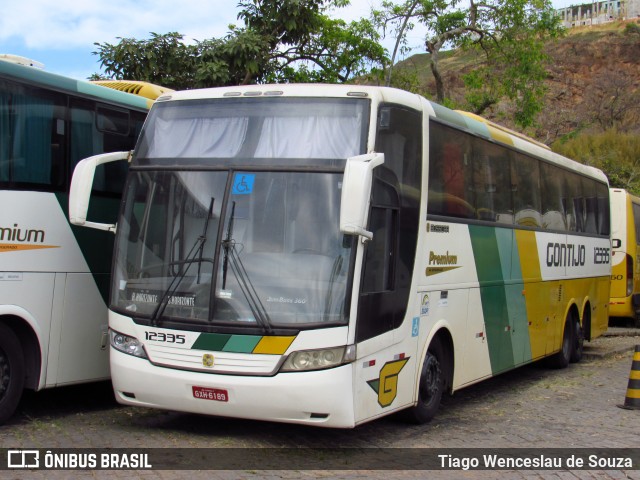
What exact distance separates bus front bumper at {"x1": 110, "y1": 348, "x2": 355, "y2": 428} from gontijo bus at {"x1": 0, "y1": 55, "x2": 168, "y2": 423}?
165cm

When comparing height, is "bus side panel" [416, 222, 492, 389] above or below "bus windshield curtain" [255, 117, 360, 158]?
below

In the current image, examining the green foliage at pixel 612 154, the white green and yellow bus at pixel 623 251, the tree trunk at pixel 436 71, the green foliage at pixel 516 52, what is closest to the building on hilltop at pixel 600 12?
the green foliage at pixel 612 154

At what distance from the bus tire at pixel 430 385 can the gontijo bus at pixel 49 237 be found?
3.29 m

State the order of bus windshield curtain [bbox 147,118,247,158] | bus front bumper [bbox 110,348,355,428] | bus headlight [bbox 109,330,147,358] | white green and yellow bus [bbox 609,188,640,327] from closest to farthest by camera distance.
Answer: bus front bumper [bbox 110,348,355,428]
bus headlight [bbox 109,330,147,358]
bus windshield curtain [bbox 147,118,247,158]
white green and yellow bus [bbox 609,188,640,327]

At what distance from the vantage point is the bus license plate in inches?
263

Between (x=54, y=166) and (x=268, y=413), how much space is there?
3.37 meters

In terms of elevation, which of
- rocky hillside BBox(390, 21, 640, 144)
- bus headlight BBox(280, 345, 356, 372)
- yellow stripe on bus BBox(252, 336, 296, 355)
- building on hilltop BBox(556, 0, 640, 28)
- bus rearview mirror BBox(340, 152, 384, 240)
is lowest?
bus headlight BBox(280, 345, 356, 372)

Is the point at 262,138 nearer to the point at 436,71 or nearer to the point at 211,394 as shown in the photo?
the point at 211,394

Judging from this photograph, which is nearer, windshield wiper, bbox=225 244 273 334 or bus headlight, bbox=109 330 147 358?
windshield wiper, bbox=225 244 273 334

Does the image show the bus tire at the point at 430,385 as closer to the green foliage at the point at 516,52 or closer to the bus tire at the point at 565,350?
the bus tire at the point at 565,350

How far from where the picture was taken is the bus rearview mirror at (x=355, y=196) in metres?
6.25

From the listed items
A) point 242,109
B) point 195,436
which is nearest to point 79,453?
point 195,436

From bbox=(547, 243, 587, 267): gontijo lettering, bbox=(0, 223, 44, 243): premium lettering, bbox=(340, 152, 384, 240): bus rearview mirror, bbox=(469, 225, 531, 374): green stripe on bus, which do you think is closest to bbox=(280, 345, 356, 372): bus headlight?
bbox=(340, 152, 384, 240): bus rearview mirror

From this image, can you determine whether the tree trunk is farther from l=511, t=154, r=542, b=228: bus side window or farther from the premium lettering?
the premium lettering
